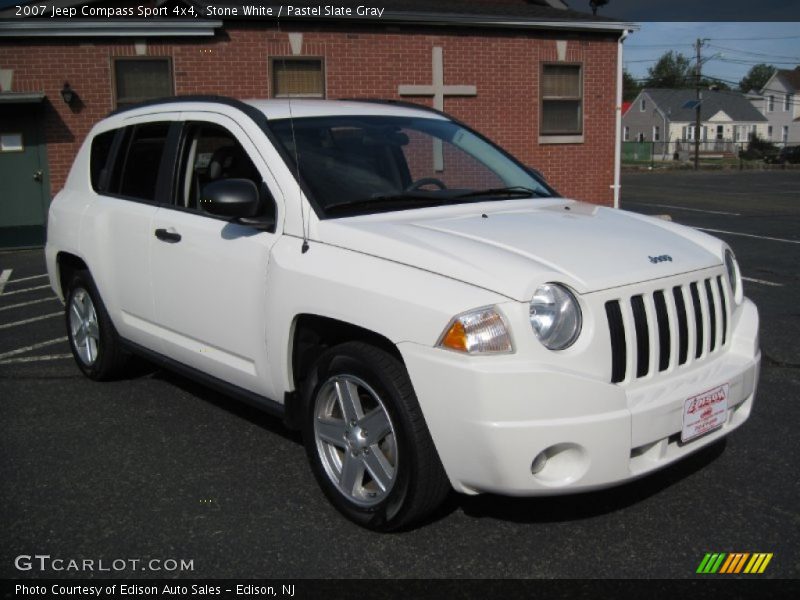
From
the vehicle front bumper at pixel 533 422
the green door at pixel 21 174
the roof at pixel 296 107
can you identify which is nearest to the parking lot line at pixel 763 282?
the roof at pixel 296 107

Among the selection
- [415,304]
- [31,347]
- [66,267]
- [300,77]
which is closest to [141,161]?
[66,267]

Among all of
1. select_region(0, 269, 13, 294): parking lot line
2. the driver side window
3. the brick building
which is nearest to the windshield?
the driver side window

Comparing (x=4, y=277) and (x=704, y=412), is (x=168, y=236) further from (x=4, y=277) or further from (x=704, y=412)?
(x=4, y=277)

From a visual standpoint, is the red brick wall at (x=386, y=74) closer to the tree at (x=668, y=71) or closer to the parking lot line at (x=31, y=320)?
the parking lot line at (x=31, y=320)

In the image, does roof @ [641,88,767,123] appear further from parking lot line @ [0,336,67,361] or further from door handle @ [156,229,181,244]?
door handle @ [156,229,181,244]

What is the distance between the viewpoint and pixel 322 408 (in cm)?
368

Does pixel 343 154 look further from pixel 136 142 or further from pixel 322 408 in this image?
pixel 136 142

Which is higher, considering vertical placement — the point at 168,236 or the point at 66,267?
the point at 168,236

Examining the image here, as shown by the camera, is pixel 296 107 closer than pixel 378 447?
No

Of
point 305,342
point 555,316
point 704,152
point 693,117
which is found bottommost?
point 305,342

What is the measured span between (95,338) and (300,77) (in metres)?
9.89

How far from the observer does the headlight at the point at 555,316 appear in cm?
310

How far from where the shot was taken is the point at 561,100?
1625 cm
